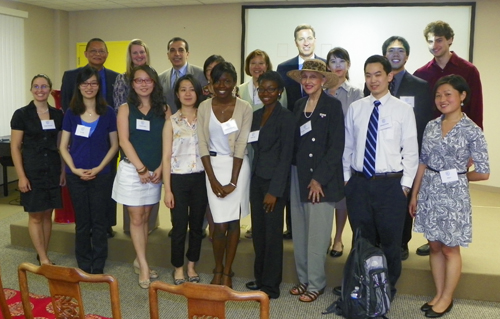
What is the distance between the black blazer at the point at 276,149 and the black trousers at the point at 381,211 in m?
0.44

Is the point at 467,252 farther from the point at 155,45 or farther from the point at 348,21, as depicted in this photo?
the point at 155,45

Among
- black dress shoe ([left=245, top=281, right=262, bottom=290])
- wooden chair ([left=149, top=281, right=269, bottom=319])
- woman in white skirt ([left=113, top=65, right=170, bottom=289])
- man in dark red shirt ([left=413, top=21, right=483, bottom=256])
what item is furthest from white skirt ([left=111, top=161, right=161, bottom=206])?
man in dark red shirt ([left=413, top=21, right=483, bottom=256])

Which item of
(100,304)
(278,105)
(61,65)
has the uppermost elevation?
(61,65)

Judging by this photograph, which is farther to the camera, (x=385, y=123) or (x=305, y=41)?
(x=305, y=41)

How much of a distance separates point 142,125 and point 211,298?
206cm

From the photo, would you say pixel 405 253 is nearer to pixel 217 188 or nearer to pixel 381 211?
pixel 381 211

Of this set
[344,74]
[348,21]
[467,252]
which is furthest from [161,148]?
→ [348,21]

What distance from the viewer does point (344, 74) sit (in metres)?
3.42

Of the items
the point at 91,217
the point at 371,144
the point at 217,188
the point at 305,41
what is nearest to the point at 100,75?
the point at 91,217

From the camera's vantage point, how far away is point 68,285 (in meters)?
1.56

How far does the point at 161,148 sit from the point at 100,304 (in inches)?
45.6

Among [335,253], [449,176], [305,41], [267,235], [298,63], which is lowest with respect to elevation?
[335,253]

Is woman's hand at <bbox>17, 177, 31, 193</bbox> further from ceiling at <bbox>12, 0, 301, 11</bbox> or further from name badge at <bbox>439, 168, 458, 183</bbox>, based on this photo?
ceiling at <bbox>12, 0, 301, 11</bbox>

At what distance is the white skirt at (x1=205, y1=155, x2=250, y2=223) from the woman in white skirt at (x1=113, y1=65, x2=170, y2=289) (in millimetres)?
464
